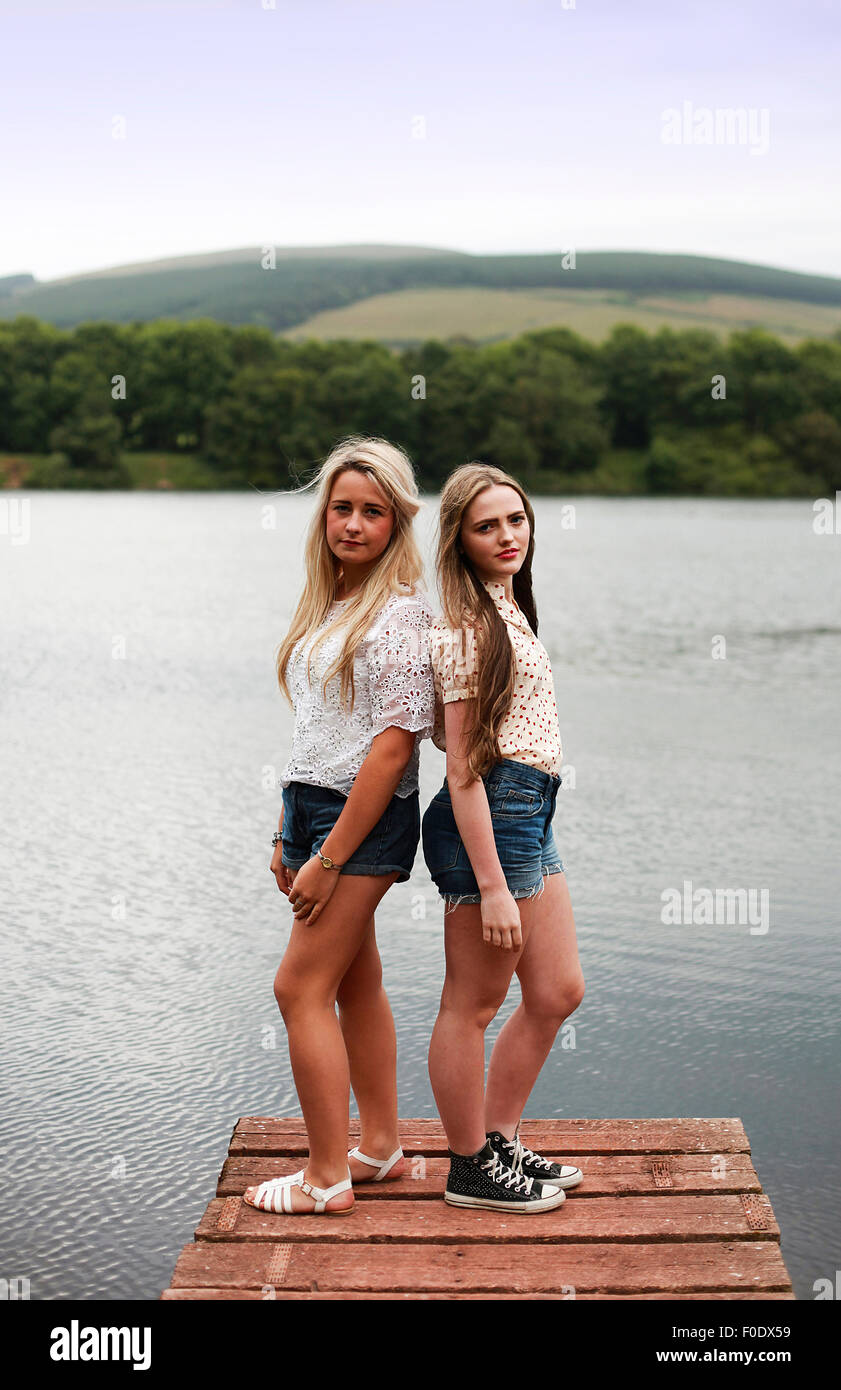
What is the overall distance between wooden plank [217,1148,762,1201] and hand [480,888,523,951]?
2.13ft

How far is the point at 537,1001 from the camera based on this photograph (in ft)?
11.0

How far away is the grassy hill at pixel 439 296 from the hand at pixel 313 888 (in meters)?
126

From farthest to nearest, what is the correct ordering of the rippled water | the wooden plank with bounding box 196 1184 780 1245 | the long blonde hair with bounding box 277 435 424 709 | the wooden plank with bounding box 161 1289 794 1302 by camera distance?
the rippled water < the long blonde hair with bounding box 277 435 424 709 < the wooden plank with bounding box 196 1184 780 1245 < the wooden plank with bounding box 161 1289 794 1302

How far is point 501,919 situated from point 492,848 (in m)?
0.15

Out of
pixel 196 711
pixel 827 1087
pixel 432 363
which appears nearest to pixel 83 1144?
pixel 827 1087

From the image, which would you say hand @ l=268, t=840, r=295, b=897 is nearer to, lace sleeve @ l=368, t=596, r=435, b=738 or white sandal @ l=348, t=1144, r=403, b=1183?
lace sleeve @ l=368, t=596, r=435, b=738

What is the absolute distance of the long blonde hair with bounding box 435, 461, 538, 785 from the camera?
3.13 meters

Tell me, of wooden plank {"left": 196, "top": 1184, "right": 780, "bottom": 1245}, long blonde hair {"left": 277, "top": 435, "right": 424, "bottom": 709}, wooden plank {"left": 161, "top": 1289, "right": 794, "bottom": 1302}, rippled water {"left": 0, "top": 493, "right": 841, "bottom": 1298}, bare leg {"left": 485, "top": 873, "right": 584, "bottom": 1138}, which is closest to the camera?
wooden plank {"left": 161, "top": 1289, "right": 794, "bottom": 1302}

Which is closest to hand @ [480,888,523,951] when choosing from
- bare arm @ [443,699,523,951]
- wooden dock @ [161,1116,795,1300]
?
bare arm @ [443,699,523,951]

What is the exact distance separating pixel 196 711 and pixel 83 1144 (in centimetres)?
784

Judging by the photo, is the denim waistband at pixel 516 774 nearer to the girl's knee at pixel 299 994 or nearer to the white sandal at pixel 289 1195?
the girl's knee at pixel 299 994

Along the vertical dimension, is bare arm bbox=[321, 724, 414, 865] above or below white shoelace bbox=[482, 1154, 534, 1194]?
above

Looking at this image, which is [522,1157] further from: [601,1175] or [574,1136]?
[574,1136]

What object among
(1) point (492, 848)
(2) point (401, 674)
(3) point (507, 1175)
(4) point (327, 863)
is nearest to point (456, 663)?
(2) point (401, 674)
